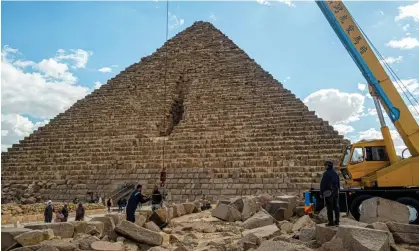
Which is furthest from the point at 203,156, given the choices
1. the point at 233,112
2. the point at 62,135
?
the point at 62,135

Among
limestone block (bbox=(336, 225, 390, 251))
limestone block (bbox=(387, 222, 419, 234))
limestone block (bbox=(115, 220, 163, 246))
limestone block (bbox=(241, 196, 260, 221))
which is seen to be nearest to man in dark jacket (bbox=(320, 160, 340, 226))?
limestone block (bbox=(387, 222, 419, 234))

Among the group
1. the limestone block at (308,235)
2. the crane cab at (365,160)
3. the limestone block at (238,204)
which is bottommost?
the limestone block at (308,235)

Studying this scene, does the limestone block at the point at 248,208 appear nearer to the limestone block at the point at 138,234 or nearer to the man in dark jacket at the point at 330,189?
the man in dark jacket at the point at 330,189

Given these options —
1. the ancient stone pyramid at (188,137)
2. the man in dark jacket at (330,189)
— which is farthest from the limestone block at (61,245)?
the ancient stone pyramid at (188,137)

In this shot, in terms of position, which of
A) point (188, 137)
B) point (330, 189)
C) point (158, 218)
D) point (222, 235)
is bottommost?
point (222, 235)

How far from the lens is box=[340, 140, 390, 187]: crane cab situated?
26.3ft

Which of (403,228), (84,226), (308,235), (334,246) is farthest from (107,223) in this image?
(403,228)

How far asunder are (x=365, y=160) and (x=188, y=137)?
12.7 m

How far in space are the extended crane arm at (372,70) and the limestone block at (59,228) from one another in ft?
21.1

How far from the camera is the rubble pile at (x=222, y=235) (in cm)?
423

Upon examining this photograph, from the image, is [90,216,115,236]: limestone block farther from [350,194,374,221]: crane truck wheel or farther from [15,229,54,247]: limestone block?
[350,194,374,221]: crane truck wheel

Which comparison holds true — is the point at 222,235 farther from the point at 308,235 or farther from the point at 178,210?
the point at 178,210

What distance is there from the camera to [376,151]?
8.12 metres

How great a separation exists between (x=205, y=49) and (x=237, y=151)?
13307 millimetres
